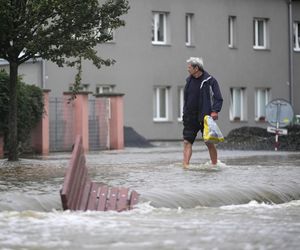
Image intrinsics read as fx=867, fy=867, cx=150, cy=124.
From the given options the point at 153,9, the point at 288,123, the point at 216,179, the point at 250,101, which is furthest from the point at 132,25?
the point at 216,179

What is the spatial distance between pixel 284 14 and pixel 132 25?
30.6 feet

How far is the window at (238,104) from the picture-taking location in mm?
39969

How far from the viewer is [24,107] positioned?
74.9 feet

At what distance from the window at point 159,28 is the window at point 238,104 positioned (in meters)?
4.51

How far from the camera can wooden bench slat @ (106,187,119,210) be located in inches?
387

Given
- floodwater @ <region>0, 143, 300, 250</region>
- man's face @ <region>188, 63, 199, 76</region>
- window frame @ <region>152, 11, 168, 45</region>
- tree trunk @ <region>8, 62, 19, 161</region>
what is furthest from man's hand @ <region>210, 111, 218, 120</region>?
window frame @ <region>152, 11, 168, 45</region>

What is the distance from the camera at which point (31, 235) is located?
26.2 feet

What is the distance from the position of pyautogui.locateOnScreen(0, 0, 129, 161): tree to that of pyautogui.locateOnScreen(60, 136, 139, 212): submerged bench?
591 cm

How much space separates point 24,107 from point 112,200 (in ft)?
43.5

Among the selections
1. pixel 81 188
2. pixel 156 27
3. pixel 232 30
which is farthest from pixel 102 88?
pixel 81 188

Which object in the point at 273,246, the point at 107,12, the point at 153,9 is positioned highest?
the point at 153,9

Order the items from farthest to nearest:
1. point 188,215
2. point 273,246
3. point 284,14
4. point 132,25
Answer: point 284,14, point 132,25, point 188,215, point 273,246

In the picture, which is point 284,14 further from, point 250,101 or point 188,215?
point 188,215

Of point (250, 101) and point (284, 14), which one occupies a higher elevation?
point (284, 14)
